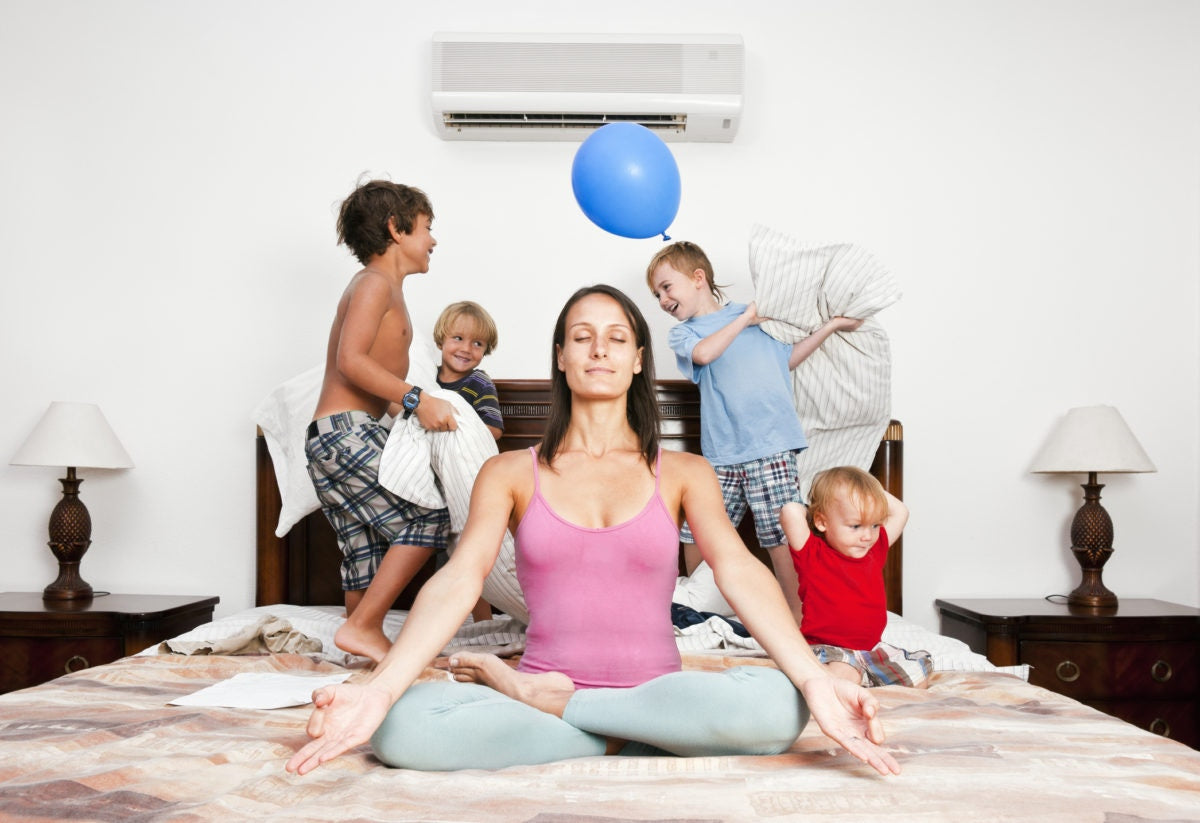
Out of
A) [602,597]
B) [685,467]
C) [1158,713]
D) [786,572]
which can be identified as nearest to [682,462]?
[685,467]

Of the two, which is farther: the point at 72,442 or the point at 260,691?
the point at 72,442

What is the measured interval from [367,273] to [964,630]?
74.3 inches

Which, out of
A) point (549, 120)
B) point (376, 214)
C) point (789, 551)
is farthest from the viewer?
point (549, 120)

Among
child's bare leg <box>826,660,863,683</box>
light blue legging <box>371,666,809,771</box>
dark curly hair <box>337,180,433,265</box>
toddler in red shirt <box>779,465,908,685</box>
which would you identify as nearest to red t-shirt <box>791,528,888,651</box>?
toddler in red shirt <box>779,465,908,685</box>

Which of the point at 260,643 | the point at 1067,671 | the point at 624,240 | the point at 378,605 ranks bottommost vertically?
the point at 1067,671

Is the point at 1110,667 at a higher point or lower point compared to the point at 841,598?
lower

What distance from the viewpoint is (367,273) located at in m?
2.23

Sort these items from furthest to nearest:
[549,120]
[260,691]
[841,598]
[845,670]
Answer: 1. [549,120]
2. [841,598]
3. [845,670]
4. [260,691]

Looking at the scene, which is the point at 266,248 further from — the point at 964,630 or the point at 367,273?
the point at 964,630

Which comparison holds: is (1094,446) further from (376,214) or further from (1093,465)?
(376,214)

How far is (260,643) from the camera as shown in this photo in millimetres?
2219

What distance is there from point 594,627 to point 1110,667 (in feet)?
5.93

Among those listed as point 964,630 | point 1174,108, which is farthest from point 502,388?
point 1174,108

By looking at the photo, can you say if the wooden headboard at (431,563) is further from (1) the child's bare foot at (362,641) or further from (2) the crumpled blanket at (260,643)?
(1) the child's bare foot at (362,641)
